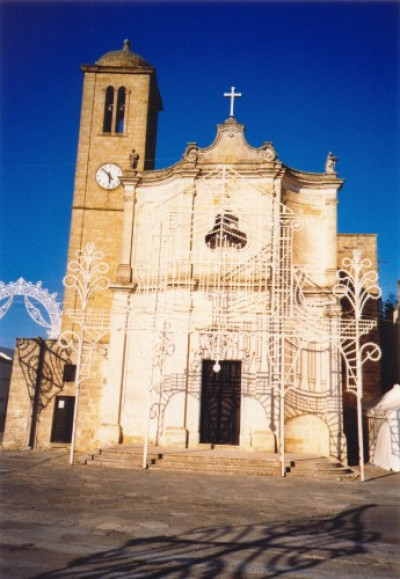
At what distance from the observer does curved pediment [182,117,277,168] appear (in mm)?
17594

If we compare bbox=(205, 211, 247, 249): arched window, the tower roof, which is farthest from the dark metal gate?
the tower roof

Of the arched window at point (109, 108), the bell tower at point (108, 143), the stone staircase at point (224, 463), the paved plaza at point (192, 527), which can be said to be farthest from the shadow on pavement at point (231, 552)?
the arched window at point (109, 108)

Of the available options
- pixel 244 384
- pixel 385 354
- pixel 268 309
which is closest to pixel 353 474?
pixel 244 384

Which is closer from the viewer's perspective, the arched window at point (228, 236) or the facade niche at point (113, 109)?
the arched window at point (228, 236)

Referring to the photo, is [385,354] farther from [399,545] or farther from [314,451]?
[399,545]

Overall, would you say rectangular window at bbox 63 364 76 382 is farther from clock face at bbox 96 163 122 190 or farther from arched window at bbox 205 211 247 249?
clock face at bbox 96 163 122 190

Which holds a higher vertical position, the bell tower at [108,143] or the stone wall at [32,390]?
the bell tower at [108,143]

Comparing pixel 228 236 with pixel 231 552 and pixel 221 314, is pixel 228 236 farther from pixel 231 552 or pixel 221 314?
pixel 231 552

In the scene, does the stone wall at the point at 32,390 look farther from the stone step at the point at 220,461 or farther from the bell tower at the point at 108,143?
the stone step at the point at 220,461

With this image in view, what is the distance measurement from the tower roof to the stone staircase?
17.7m

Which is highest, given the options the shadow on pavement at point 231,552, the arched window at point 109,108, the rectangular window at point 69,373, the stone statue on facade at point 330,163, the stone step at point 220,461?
the arched window at point 109,108

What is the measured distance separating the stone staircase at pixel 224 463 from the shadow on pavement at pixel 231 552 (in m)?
5.35

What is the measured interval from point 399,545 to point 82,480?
6774 mm

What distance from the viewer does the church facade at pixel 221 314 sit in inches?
606
